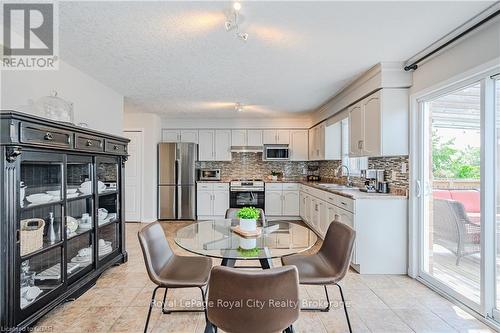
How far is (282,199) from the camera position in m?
6.09

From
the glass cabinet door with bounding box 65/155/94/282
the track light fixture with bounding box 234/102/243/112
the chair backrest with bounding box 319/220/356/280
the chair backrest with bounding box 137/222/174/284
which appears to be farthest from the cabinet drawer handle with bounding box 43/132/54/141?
the track light fixture with bounding box 234/102/243/112

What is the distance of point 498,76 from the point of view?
2.10m

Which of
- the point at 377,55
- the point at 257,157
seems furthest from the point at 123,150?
the point at 257,157

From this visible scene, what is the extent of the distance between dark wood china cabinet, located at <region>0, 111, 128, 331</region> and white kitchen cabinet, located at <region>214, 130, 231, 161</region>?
3.16 m

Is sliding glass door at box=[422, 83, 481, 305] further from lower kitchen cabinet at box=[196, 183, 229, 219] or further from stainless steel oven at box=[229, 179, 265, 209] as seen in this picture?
lower kitchen cabinet at box=[196, 183, 229, 219]

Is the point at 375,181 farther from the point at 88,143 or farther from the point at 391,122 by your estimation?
the point at 88,143

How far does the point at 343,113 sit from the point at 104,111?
3.54m

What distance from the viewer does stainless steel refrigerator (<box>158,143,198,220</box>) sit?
6074 millimetres

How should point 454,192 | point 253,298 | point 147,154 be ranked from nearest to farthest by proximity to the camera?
point 253,298, point 454,192, point 147,154

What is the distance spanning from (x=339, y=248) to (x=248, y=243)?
0.70 m

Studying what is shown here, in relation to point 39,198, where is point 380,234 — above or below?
below

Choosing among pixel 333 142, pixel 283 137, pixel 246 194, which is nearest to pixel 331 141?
Result: pixel 333 142

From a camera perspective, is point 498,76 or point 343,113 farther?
point 343,113

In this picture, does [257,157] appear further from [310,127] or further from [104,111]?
[104,111]
